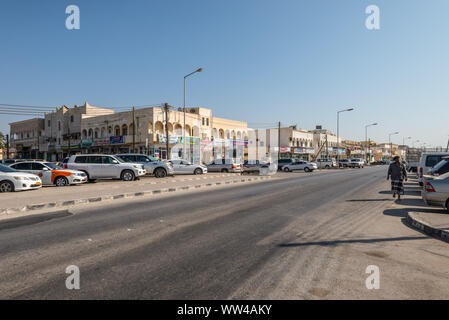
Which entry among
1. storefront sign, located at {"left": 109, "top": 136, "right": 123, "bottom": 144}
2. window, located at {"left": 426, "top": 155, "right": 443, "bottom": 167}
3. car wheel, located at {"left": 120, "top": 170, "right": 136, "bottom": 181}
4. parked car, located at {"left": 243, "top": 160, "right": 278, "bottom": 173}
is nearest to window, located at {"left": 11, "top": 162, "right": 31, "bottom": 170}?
car wheel, located at {"left": 120, "top": 170, "right": 136, "bottom": 181}

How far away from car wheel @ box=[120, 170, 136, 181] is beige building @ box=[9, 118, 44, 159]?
165ft

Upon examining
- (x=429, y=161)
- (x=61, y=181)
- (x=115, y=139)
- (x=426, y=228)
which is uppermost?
(x=115, y=139)

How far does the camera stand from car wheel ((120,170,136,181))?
2016cm

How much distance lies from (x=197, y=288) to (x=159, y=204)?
23.8ft

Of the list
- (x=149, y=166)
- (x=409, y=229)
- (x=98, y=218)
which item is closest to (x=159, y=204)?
(x=98, y=218)

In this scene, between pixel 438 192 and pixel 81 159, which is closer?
pixel 438 192

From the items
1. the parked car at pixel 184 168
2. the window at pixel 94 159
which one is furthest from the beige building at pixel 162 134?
the window at pixel 94 159

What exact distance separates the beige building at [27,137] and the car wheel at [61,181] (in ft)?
168

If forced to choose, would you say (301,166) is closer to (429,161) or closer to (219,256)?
(429,161)

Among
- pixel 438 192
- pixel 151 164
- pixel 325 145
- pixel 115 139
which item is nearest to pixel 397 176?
pixel 438 192

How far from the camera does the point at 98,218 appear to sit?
26.5 ft

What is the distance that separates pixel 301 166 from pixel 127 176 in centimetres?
2476

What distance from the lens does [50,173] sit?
55.0 feet
